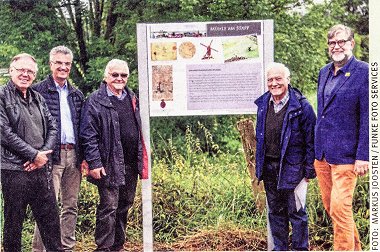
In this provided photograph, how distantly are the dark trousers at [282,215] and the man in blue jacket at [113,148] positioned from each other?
120 cm

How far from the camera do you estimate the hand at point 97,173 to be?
6.39 m

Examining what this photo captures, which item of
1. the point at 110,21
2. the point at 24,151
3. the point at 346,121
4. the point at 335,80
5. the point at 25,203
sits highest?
the point at 110,21

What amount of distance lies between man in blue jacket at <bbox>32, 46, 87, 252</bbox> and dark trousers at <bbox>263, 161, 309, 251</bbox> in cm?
177

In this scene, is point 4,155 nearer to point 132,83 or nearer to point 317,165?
point 132,83

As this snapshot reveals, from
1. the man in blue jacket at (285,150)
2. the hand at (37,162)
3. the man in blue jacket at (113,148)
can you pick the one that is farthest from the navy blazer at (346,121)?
the hand at (37,162)

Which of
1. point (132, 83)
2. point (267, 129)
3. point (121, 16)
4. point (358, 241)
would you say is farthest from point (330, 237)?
point (121, 16)

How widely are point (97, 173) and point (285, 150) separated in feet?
5.77

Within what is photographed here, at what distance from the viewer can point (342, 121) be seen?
6254 mm

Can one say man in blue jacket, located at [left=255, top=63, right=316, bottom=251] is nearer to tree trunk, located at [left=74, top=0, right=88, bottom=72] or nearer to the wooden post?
the wooden post

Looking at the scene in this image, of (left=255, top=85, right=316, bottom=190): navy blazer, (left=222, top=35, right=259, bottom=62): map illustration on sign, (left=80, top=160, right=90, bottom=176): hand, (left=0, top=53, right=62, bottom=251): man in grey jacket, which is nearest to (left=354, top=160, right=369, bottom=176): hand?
(left=255, top=85, right=316, bottom=190): navy blazer

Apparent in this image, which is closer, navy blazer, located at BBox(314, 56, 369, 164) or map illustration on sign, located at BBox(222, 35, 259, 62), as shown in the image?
navy blazer, located at BBox(314, 56, 369, 164)

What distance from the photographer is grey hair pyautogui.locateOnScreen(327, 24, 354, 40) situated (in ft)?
20.8

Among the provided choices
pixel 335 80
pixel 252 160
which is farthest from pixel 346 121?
pixel 252 160

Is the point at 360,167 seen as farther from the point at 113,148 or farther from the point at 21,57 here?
the point at 21,57
